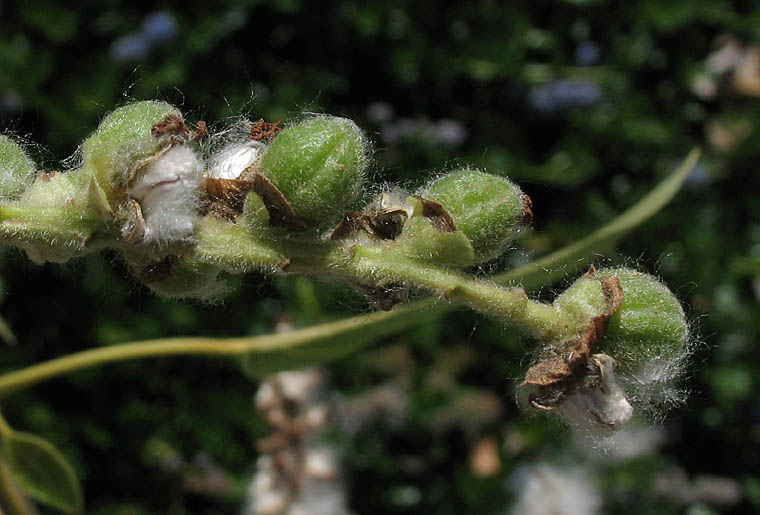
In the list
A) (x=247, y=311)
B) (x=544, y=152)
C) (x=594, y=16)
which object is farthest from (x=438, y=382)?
(x=594, y=16)

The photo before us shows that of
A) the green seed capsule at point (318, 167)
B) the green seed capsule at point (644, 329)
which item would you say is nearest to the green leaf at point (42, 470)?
the green seed capsule at point (318, 167)

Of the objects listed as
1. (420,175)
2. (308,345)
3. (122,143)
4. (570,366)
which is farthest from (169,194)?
(420,175)

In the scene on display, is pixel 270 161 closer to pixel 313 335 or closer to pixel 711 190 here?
pixel 313 335

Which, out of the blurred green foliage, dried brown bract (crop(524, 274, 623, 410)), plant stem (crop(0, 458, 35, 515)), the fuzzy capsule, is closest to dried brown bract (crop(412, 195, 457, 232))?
the fuzzy capsule

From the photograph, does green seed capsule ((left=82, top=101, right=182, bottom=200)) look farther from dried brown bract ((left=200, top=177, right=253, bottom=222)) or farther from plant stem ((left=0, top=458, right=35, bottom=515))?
plant stem ((left=0, top=458, right=35, bottom=515))

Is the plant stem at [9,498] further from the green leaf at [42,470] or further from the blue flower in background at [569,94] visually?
the blue flower in background at [569,94]
